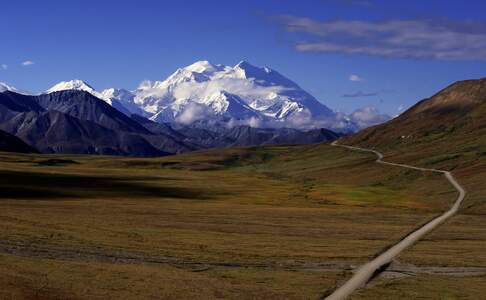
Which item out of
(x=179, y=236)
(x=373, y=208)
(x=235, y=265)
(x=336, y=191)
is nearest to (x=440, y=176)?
(x=336, y=191)

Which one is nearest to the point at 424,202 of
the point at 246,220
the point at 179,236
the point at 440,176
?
the point at 440,176

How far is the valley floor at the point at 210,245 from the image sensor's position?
47.2m

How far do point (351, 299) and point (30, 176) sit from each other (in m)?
120

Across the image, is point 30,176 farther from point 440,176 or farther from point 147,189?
point 440,176

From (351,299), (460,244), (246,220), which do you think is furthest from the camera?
(246,220)

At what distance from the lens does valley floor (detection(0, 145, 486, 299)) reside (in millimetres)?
47188

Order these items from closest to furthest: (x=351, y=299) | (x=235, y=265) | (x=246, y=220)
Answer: (x=351, y=299), (x=235, y=265), (x=246, y=220)

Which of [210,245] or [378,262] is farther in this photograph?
[210,245]

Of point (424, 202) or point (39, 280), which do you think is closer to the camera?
point (39, 280)

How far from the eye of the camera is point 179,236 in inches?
2867

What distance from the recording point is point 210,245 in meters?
67.2

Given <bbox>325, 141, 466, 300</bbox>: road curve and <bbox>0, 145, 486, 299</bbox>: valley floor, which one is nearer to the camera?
<bbox>0, 145, 486, 299</bbox>: valley floor

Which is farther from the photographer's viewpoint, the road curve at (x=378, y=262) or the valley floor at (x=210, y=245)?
the road curve at (x=378, y=262)

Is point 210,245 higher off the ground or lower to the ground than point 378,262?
higher
